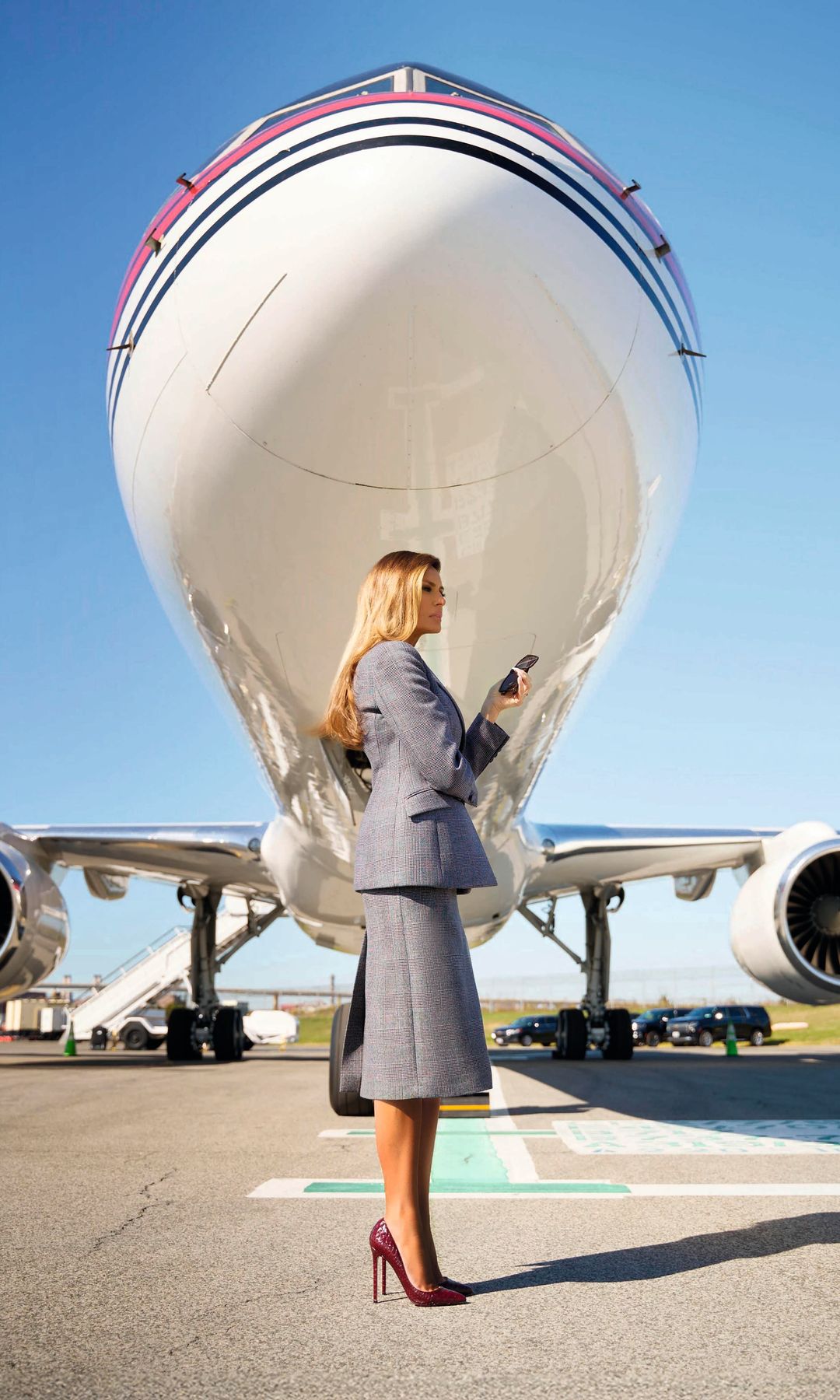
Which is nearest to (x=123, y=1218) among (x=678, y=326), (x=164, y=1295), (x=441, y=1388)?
(x=164, y=1295)

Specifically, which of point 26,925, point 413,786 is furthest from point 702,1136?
point 26,925

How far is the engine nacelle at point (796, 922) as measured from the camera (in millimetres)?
9445

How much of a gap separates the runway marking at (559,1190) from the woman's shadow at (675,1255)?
599 millimetres

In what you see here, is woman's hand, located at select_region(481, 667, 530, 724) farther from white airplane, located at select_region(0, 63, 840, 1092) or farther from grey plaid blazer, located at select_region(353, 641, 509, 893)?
white airplane, located at select_region(0, 63, 840, 1092)

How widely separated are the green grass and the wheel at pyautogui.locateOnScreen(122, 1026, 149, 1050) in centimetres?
→ 467

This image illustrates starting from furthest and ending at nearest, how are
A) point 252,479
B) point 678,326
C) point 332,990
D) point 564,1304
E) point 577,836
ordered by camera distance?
1. point 332,990
2. point 577,836
3. point 678,326
4. point 252,479
5. point 564,1304

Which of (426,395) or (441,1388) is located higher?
(426,395)

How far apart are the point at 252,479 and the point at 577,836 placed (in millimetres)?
9464

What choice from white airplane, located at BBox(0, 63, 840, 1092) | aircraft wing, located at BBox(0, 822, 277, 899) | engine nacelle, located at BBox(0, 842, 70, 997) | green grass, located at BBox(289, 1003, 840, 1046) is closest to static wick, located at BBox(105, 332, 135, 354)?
white airplane, located at BBox(0, 63, 840, 1092)

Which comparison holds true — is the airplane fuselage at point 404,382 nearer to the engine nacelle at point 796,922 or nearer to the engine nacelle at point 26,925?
the engine nacelle at point 796,922

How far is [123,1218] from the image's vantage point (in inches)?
130

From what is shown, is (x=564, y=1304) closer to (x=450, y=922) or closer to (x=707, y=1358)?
(x=707, y=1358)

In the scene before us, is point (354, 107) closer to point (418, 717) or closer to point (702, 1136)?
point (418, 717)

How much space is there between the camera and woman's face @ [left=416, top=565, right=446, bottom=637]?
9.16 feet
